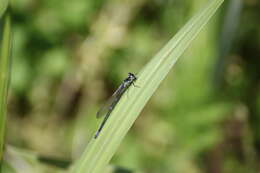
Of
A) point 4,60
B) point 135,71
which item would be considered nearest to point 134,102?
point 4,60

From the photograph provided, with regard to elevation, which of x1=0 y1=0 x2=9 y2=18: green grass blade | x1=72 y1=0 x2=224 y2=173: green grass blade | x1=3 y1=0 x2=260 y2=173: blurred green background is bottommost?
x1=72 y1=0 x2=224 y2=173: green grass blade

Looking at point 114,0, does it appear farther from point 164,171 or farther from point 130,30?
point 164,171

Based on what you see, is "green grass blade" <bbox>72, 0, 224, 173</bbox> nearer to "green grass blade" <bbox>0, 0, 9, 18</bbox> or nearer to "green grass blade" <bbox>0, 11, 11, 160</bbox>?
"green grass blade" <bbox>0, 11, 11, 160</bbox>

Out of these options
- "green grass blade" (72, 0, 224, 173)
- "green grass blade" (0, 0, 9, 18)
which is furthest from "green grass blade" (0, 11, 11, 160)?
"green grass blade" (72, 0, 224, 173)

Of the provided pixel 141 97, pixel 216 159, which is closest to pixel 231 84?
pixel 216 159

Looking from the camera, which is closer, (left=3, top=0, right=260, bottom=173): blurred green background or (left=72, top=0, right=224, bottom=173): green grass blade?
(left=72, top=0, right=224, bottom=173): green grass blade

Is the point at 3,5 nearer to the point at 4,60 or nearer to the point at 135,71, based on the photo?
the point at 4,60

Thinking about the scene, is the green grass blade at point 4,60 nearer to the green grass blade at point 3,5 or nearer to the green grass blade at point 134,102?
the green grass blade at point 3,5
